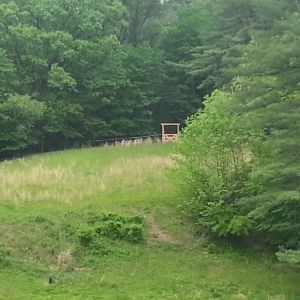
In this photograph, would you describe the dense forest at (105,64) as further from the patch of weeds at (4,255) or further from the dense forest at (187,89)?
the patch of weeds at (4,255)

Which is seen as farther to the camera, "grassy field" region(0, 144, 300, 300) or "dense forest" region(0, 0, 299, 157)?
"dense forest" region(0, 0, 299, 157)

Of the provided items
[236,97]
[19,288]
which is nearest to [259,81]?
[236,97]

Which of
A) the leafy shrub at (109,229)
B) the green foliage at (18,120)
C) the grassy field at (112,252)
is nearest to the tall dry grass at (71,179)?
the grassy field at (112,252)

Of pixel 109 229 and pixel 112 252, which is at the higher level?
pixel 109 229

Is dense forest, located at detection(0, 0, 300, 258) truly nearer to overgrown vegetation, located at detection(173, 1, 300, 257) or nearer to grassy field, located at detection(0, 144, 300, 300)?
overgrown vegetation, located at detection(173, 1, 300, 257)

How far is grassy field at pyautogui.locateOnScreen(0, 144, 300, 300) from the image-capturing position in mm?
13672

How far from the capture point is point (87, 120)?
138 ft

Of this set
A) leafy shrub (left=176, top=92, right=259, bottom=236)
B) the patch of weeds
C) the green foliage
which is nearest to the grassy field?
the patch of weeds

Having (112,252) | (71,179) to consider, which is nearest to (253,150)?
(112,252)

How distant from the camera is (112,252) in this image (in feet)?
52.5

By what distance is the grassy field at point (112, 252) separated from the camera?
13672mm

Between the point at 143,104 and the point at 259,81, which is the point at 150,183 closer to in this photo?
the point at 259,81

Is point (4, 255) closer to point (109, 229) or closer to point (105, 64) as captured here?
point (109, 229)

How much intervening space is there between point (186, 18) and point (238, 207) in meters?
34.3
